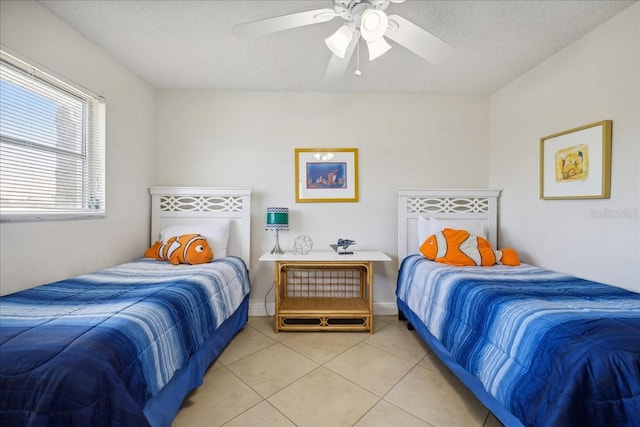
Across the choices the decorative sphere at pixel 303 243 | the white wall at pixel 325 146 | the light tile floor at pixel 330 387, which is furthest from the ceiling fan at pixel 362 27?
the light tile floor at pixel 330 387

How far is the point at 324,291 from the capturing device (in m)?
3.00

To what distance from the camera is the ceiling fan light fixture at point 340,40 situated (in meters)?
1.45

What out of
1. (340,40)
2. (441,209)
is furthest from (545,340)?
(441,209)

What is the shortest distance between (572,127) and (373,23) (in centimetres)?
187

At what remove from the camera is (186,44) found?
2121 millimetres

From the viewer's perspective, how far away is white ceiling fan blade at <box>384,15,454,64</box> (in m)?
1.40

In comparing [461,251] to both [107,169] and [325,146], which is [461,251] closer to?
[325,146]

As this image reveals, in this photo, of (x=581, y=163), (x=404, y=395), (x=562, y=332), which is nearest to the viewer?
(x=562, y=332)

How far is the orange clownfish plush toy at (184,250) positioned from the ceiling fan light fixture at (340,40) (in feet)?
6.12

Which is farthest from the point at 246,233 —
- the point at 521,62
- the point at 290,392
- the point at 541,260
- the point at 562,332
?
the point at 521,62

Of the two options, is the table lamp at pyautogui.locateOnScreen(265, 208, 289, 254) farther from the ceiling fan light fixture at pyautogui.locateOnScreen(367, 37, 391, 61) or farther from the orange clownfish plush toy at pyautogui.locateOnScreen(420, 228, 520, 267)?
the ceiling fan light fixture at pyautogui.locateOnScreen(367, 37, 391, 61)

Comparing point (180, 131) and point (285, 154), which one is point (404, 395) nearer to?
point (285, 154)

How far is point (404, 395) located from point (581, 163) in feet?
6.76

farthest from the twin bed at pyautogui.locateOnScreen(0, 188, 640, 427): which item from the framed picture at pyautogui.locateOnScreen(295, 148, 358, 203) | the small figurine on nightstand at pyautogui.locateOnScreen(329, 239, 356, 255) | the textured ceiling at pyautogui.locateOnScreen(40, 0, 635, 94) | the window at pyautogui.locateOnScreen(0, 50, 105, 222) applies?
the textured ceiling at pyautogui.locateOnScreen(40, 0, 635, 94)
